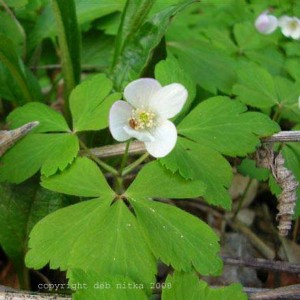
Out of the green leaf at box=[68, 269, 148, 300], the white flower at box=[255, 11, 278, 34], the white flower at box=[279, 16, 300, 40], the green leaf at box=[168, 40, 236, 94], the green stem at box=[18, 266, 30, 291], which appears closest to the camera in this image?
the green leaf at box=[68, 269, 148, 300]

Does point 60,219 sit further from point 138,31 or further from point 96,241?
point 138,31

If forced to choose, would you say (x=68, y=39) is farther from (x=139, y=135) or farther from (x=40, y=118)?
(x=139, y=135)

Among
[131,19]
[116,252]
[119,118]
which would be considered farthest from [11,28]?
[116,252]

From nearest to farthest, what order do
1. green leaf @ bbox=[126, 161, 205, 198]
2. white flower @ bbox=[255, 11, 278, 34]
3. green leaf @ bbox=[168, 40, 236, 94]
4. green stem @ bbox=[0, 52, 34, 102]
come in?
green leaf @ bbox=[126, 161, 205, 198] < green stem @ bbox=[0, 52, 34, 102] < green leaf @ bbox=[168, 40, 236, 94] < white flower @ bbox=[255, 11, 278, 34]

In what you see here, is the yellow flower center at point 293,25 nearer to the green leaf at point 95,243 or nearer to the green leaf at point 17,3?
the green leaf at point 17,3

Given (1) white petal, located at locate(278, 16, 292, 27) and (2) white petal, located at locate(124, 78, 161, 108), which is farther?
(1) white petal, located at locate(278, 16, 292, 27)

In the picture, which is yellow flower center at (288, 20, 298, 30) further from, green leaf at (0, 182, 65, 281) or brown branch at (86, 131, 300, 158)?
green leaf at (0, 182, 65, 281)

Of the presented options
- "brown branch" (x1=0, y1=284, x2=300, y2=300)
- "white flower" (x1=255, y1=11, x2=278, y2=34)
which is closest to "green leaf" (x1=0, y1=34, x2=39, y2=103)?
"brown branch" (x1=0, y1=284, x2=300, y2=300)
